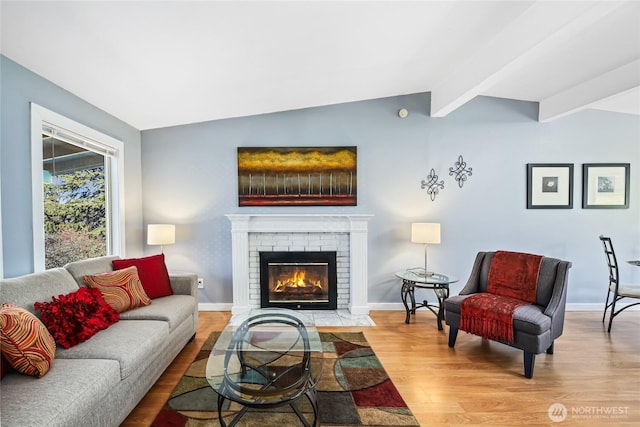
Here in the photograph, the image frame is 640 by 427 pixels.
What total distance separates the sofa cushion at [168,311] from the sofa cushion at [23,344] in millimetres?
796

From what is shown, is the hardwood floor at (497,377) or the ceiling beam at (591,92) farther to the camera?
the ceiling beam at (591,92)

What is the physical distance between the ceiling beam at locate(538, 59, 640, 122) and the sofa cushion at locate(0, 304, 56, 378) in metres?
4.99

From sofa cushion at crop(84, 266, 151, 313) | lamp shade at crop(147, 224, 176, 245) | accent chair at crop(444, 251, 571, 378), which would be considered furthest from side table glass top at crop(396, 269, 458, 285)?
lamp shade at crop(147, 224, 176, 245)

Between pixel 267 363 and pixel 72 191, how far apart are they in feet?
8.44

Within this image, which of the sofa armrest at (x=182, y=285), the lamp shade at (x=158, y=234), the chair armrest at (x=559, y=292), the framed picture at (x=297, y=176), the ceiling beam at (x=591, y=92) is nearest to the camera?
the chair armrest at (x=559, y=292)

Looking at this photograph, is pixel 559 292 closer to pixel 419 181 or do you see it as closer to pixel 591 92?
pixel 419 181

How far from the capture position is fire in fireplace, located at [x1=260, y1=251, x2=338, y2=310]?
151 inches

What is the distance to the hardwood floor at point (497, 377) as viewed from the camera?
76.0 inches

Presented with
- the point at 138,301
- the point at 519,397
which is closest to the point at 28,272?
the point at 138,301

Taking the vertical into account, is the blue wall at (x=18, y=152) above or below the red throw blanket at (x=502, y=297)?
above

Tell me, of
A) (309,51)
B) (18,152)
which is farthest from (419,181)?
(18,152)

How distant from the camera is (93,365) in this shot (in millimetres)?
1588

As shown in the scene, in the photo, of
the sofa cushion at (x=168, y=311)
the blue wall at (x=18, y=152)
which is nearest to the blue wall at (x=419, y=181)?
the sofa cushion at (x=168, y=311)

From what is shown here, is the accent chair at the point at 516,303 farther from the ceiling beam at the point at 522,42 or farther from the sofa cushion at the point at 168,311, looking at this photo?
the sofa cushion at the point at 168,311
